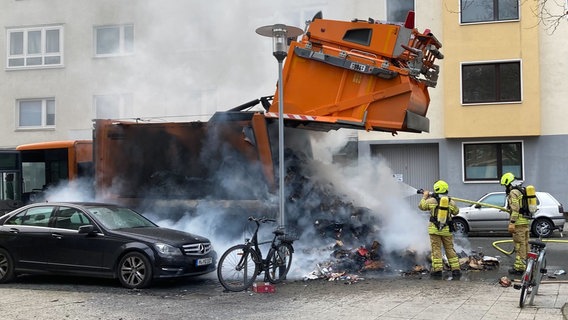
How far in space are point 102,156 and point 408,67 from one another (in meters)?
5.21

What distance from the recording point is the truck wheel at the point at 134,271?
311 inches

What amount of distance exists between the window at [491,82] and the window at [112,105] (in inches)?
458

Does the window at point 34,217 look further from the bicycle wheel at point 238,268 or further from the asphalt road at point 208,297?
the bicycle wheel at point 238,268

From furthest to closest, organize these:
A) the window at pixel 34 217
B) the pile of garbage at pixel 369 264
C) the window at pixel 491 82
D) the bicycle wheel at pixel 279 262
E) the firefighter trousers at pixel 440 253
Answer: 1. the window at pixel 491 82
2. the window at pixel 34 217
3. the pile of garbage at pixel 369 264
4. the firefighter trousers at pixel 440 253
5. the bicycle wheel at pixel 279 262

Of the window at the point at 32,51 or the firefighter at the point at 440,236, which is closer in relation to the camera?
the firefighter at the point at 440,236

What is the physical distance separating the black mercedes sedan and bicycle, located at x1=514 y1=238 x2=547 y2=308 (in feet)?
13.8

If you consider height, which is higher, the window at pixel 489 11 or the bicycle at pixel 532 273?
the window at pixel 489 11

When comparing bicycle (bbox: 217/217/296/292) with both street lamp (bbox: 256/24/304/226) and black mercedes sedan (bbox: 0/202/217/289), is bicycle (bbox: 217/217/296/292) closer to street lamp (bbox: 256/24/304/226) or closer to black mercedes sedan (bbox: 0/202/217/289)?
street lamp (bbox: 256/24/304/226)

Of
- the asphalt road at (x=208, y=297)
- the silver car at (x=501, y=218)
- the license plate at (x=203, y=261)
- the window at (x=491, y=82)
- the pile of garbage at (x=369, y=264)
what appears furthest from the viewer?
the window at (x=491, y=82)

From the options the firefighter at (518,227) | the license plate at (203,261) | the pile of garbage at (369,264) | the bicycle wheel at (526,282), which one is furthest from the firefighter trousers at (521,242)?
the license plate at (203,261)

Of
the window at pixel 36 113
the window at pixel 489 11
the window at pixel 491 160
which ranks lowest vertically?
the window at pixel 491 160

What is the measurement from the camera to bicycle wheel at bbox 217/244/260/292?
25.3ft

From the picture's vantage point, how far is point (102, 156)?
32.3 feet

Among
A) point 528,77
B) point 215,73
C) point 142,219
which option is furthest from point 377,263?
point 528,77
